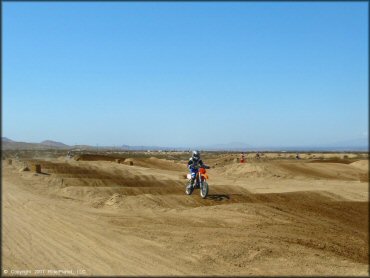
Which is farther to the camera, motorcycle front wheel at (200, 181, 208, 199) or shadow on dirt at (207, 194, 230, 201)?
shadow on dirt at (207, 194, 230, 201)

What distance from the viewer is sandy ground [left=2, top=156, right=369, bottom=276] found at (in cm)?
839

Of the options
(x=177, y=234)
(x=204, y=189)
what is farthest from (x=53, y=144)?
(x=204, y=189)

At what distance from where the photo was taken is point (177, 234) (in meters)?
12.6

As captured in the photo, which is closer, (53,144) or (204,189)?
(53,144)

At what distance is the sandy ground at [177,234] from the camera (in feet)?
27.5

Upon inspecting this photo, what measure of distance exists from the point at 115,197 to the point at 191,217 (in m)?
5.17

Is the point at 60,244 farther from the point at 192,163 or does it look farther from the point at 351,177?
the point at 351,177

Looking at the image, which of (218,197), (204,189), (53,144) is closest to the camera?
(53,144)

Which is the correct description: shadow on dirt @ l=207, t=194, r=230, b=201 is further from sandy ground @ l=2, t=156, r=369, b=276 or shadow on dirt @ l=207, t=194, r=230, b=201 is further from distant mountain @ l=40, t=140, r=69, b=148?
distant mountain @ l=40, t=140, r=69, b=148

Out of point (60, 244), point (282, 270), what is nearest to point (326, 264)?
point (282, 270)

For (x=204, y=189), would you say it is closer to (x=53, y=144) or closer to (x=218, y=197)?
(x=218, y=197)

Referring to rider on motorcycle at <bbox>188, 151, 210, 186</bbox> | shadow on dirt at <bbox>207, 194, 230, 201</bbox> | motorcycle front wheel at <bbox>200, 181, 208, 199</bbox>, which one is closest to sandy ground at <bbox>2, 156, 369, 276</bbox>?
shadow on dirt at <bbox>207, 194, 230, 201</bbox>

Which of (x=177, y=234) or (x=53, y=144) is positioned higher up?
(x=53, y=144)

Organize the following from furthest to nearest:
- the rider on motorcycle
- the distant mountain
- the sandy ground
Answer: the rider on motorcycle, the sandy ground, the distant mountain
